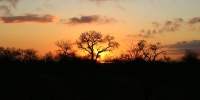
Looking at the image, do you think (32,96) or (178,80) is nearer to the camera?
(32,96)

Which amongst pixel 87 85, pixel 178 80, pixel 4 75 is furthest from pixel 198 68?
pixel 4 75

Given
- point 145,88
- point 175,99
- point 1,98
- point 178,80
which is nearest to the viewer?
point 145,88

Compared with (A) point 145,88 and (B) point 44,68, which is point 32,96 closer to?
(A) point 145,88

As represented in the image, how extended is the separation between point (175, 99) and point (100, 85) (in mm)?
8928

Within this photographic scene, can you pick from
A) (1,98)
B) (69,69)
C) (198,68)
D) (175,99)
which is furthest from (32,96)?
(198,68)

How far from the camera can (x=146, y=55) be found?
608 inches

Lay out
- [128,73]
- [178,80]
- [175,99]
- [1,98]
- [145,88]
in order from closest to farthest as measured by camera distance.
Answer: [145,88] < [1,98] < [175,99] < [178,80] < [128,73]

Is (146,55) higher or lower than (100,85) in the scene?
higher

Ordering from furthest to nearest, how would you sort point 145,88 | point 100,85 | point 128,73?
point 128,73 → point 100,85 → point 145,88

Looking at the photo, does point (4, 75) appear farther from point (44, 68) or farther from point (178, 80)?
point (178, 80)

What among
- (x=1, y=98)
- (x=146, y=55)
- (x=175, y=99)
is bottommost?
(x=175, y=99)

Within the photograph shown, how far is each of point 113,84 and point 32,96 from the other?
11.5m

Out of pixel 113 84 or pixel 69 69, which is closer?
pixel 113 84

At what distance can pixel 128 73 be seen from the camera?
4706 centimetres
